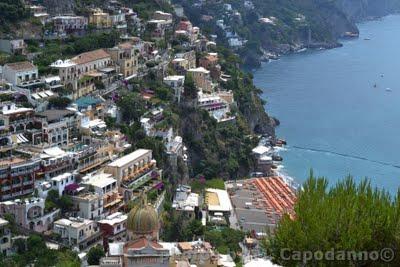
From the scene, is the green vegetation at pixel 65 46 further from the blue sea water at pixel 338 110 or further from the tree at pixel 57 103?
the blue sea water at pixel 338 110

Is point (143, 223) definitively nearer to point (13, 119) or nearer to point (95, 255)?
point (95, 255)

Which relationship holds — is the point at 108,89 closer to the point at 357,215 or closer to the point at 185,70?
the point at 185,70

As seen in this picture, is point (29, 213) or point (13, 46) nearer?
point (29, 213)

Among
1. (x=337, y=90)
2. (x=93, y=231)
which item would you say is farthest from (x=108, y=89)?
(x=337, y=90)

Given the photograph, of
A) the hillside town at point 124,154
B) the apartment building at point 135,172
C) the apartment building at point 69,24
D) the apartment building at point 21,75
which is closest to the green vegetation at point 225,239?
the hillside town at point 124,154

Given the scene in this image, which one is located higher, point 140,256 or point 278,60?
point 140,256

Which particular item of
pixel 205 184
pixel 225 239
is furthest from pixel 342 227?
pixel 205 184

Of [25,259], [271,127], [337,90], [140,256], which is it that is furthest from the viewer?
[337,90]
